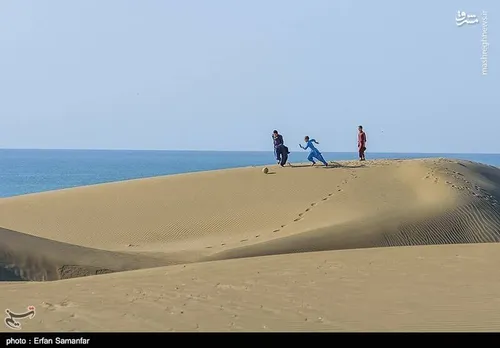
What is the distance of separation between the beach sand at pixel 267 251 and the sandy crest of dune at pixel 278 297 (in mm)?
22

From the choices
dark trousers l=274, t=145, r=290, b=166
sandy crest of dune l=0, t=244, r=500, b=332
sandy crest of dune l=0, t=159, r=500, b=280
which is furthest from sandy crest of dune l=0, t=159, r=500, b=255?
sandy crest of dune l=0, t=244, r=500, b=332

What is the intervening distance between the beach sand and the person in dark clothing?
0.77m

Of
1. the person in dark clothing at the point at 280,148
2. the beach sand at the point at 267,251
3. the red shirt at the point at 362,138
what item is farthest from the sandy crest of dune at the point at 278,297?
the red shirt at the point at 362,138

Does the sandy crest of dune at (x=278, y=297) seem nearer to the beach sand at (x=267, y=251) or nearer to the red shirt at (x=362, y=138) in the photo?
the beach sand at (x=267, y=251)

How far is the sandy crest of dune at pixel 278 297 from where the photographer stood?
6.13 metres

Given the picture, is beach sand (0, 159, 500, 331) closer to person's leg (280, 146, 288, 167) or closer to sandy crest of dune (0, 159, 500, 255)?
sandy crest of dune (0, 159, 500, 255)

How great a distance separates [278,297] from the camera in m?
7.38

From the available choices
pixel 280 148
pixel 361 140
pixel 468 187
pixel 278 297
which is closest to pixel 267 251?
pixel 278 297

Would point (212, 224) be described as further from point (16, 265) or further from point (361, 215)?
point (16, 265)

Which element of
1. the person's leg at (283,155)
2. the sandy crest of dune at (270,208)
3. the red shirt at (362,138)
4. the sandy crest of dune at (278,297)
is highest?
the red shirt at (362,138)

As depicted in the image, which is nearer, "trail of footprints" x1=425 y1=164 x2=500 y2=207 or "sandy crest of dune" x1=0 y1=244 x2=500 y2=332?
"sandy crest of dune" x1=0 y1=244 x2=500 y2=332

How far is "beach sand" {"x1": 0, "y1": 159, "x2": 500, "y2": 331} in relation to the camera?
21.4 ft
